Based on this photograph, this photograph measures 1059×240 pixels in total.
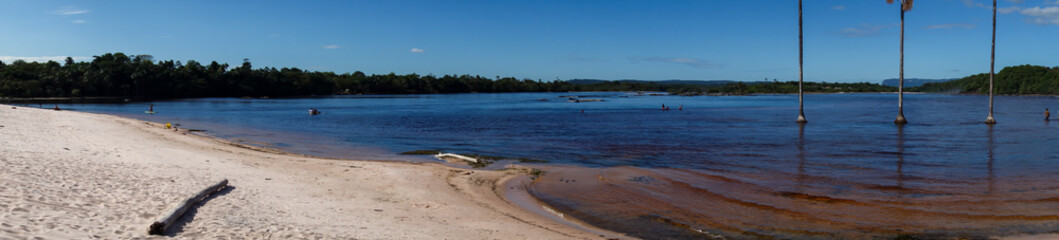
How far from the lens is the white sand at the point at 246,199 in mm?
7902

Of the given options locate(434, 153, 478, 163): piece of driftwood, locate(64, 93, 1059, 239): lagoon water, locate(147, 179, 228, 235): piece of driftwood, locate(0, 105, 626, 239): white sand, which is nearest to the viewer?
locate(147, 179, 228, 235): piece of driftwood

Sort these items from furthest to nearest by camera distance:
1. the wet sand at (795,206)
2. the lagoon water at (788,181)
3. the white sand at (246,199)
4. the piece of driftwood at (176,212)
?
the lagoon water at (788,181), the wet sand at (795,206), the white sand at (246,199), the piece of driftwood at (176,212)

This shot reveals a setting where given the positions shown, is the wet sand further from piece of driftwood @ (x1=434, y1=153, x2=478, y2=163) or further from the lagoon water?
piece of driftwood @ (x1=434, y1=153, x2=478, y2=163)

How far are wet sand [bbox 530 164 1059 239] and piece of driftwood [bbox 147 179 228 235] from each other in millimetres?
6270

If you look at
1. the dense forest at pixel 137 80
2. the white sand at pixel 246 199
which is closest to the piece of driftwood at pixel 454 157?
the white sand at pixel 246 199

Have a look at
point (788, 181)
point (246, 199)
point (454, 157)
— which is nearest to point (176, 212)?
point (246, 199)

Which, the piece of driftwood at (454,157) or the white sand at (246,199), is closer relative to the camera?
the white sand at (246,199)

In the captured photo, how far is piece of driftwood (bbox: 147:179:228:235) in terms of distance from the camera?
7414 millimetres

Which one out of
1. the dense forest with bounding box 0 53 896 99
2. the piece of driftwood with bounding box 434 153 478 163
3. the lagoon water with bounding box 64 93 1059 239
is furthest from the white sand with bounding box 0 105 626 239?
the dense forest with bounding box 0 53 896 99

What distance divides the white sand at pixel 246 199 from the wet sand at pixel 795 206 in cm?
148

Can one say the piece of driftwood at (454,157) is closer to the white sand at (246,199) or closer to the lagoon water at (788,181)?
the lagoon water at (788,181)

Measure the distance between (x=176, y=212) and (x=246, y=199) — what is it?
2359 millimetres

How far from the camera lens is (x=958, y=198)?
13016 mm

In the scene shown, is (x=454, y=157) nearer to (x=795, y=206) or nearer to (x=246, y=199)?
(x=246, y=199)
